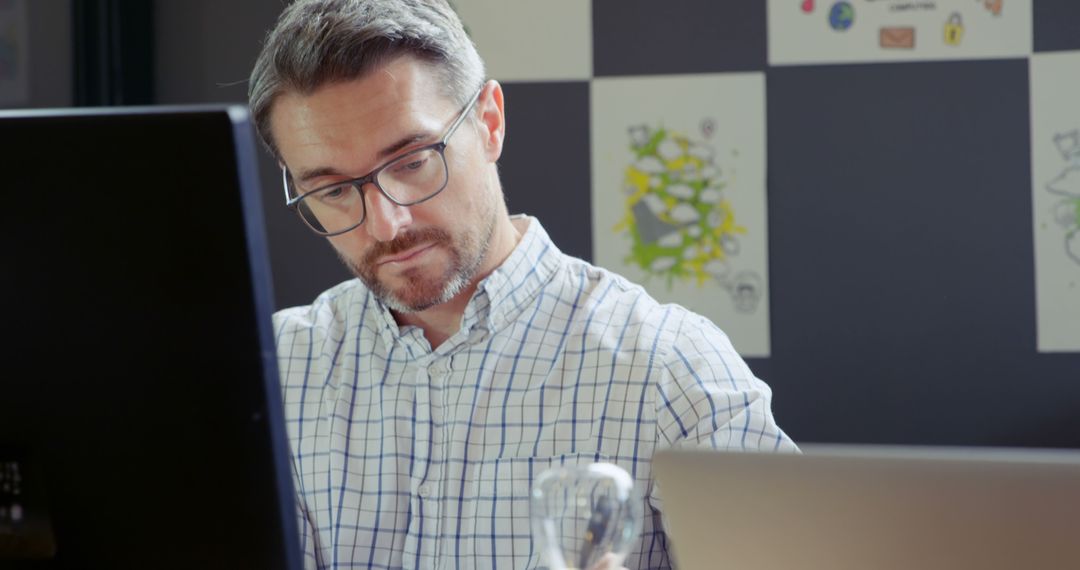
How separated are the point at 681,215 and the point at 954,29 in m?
0.59

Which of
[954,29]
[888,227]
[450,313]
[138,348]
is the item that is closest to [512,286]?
[450,313]

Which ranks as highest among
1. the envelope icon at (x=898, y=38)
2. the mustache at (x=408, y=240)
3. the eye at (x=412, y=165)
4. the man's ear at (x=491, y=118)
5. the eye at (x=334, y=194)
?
the envelope icon at (x=898, y=38)

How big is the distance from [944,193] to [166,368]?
1792 millimetres

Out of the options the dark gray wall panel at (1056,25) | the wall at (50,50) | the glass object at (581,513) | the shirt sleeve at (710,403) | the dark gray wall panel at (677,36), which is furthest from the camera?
the wall at (50,50)

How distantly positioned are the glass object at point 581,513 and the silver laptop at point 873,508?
0.03 meters

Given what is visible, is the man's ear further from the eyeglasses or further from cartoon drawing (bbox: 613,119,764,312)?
cartoon drawing (bbox: 613,119,764,312)

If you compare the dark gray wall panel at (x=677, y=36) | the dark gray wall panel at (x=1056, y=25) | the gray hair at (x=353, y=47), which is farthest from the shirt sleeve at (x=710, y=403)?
the dark gray wall panel at (x=1056, y=25)

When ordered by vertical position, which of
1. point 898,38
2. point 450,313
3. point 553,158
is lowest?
point 450,313

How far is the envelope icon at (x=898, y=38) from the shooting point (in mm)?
2145

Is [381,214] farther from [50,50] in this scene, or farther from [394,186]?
[50,50]

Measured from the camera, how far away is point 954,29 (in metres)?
2.13

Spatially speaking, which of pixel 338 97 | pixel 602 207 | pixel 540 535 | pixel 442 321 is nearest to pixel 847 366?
pixel 602 207

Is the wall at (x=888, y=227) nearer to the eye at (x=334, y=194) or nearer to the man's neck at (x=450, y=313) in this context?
the man's neck at (x=450, y=313)

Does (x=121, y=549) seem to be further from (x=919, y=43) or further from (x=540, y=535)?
(x=919, y=43)
